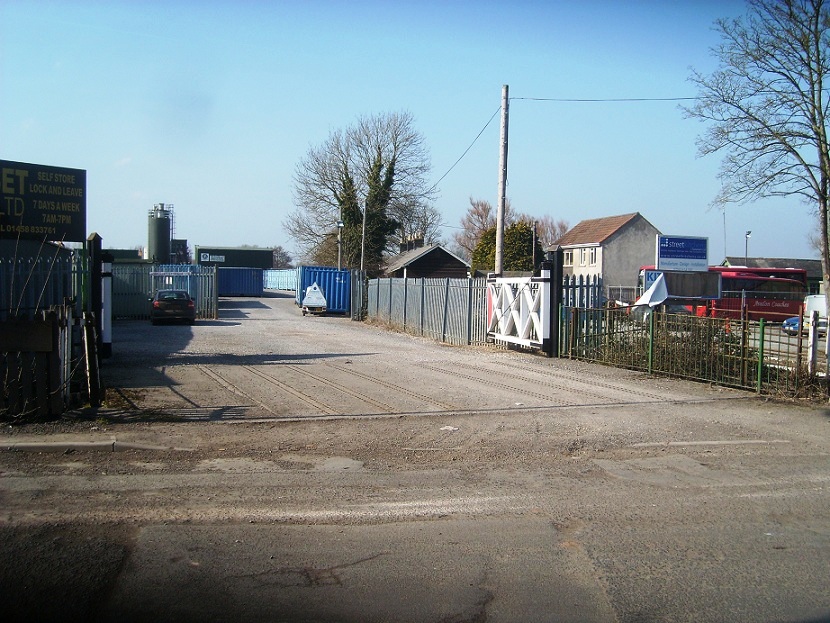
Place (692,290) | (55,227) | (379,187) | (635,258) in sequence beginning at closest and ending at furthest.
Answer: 1. (55,227)
2. (692,290)
3. (379,187)
4. (635,258)

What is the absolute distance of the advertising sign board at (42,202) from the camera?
44.7 ft

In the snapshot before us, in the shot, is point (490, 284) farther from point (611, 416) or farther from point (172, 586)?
point (172, 586)

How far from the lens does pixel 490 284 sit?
2094 cm

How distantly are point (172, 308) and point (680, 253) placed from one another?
21387mm

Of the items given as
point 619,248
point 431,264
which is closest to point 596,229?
point 619,248

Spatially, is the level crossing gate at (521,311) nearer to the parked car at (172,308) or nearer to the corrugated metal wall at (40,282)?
the corrugated metal wall at (40,282)

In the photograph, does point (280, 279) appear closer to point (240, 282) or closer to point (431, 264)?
point (240, 282)

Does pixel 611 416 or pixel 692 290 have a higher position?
pixel 692 290

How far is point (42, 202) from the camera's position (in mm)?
14125

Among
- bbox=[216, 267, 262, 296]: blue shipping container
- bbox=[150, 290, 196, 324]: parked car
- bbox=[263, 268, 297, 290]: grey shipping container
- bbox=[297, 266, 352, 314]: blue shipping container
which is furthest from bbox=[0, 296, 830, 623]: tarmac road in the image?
bbox=[263, 268, 297, 290]: grey shipping container

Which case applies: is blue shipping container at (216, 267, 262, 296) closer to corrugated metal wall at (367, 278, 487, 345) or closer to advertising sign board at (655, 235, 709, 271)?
corrugated metal wall at (367, 278, 487, 345)

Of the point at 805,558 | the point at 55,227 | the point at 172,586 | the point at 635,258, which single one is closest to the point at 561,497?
the point at 805,558

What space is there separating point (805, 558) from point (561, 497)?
2.06 m

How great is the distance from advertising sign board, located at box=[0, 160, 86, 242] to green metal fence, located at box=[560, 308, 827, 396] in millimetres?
11264
